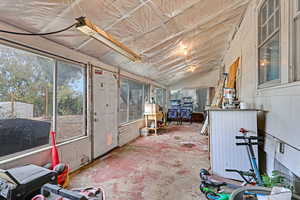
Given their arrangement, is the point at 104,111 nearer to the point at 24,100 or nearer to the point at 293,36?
the point at 24,100

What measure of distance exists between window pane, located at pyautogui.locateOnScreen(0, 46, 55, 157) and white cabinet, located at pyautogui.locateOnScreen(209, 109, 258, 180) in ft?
9.25

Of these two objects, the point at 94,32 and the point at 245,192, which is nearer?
the point at 245,192

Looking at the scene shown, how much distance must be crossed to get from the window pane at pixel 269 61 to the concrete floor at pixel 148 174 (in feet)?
6.37

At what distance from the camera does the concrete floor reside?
221 centimetres

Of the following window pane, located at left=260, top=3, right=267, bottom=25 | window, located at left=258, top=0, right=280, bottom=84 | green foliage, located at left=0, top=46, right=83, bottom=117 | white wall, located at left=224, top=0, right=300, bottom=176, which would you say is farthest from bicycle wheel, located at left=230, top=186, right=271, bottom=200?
green foliage, located at left=0, top=46, right=83, bottom=117

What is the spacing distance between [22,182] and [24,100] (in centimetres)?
133

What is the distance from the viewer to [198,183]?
248 centimetres

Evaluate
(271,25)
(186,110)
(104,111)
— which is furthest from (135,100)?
(271,25)

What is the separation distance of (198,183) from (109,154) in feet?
7.47

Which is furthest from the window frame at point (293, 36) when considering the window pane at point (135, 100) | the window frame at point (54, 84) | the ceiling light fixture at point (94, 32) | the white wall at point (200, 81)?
the white wall at point (200, 81)

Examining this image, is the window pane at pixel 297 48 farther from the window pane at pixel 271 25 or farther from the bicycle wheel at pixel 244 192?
the bicycle wheel at pixel 244 192

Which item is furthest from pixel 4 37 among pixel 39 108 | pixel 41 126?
pixel 41 126

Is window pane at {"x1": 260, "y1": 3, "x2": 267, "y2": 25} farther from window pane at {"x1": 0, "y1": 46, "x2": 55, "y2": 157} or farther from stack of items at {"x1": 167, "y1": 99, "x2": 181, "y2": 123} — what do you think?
stack of items at {"x1": 167, "y1": 99, "x2": 181, "y2": 123}

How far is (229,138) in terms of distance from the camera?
2561 millimetres
